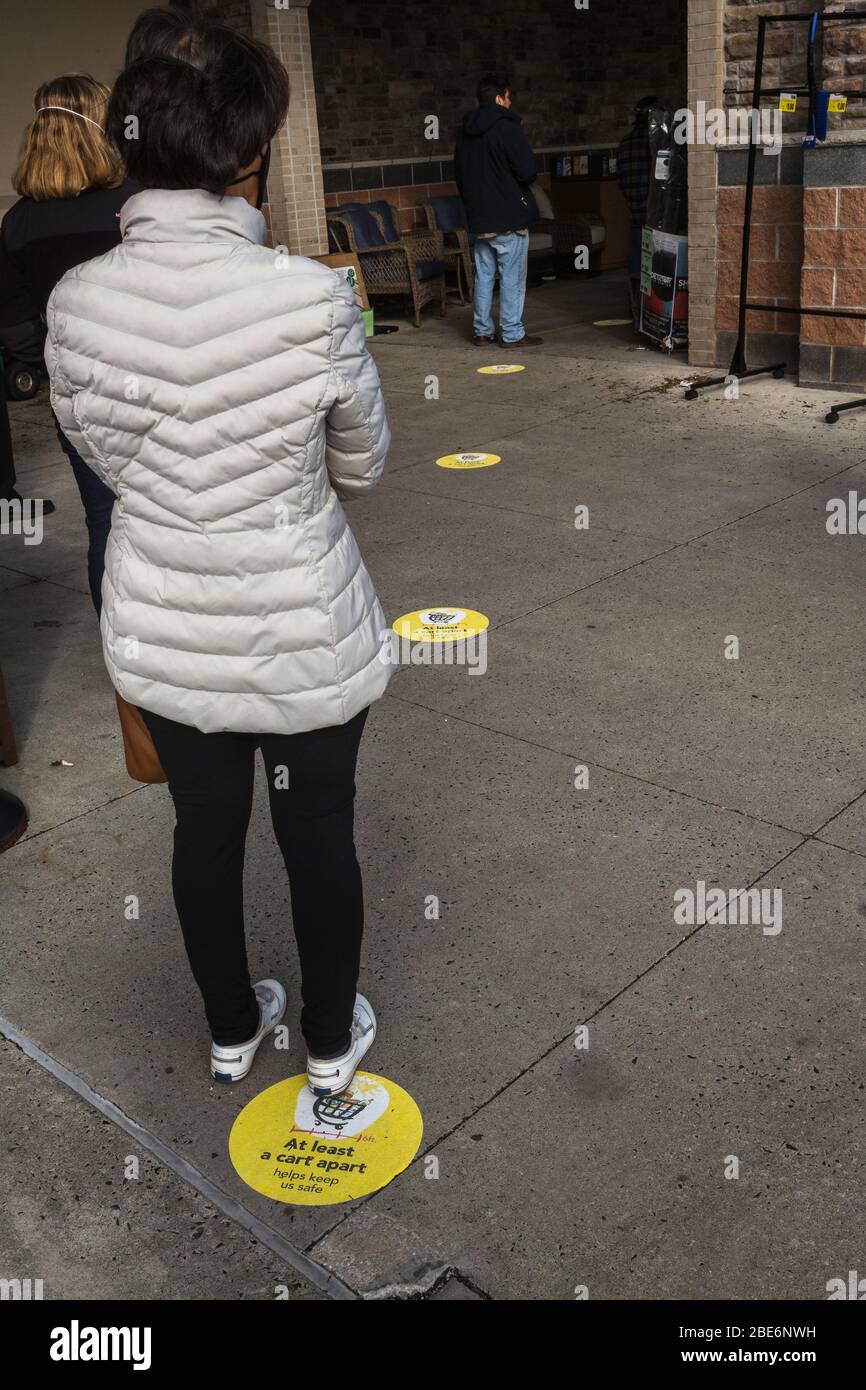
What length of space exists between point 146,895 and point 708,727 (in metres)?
1.72

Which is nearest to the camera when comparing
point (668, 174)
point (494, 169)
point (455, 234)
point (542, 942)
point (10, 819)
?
point (542, 942)

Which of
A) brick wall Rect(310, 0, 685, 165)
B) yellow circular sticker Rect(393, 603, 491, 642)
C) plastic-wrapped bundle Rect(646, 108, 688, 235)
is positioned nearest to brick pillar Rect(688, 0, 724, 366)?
plastic-wrapped bundle Rect(646, 108, 688, 235)

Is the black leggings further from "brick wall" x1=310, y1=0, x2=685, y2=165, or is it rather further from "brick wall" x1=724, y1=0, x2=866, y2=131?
"brick wall" x1=310, y1=0, x2=685, y2=165

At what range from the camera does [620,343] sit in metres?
10.1

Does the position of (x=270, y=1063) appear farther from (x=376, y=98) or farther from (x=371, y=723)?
(x=376, y=98)

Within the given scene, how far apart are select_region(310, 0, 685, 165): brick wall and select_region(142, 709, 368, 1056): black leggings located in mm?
12028

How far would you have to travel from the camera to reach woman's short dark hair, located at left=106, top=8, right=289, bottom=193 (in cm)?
193

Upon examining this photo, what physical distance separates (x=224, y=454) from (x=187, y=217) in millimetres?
359

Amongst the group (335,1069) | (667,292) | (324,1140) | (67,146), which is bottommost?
(324,1140)

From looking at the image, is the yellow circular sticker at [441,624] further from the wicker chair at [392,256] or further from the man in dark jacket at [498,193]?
the wicker chair at [392,256]

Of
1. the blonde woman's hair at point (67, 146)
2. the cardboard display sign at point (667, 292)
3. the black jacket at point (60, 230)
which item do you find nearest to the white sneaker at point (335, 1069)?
the black jacket at point (60, 230)

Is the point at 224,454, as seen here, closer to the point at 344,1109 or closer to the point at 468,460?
the point at 344,1109

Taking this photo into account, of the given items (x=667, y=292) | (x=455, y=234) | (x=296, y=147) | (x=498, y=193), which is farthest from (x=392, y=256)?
(x=667, y=292)

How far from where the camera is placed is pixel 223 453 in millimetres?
1990
